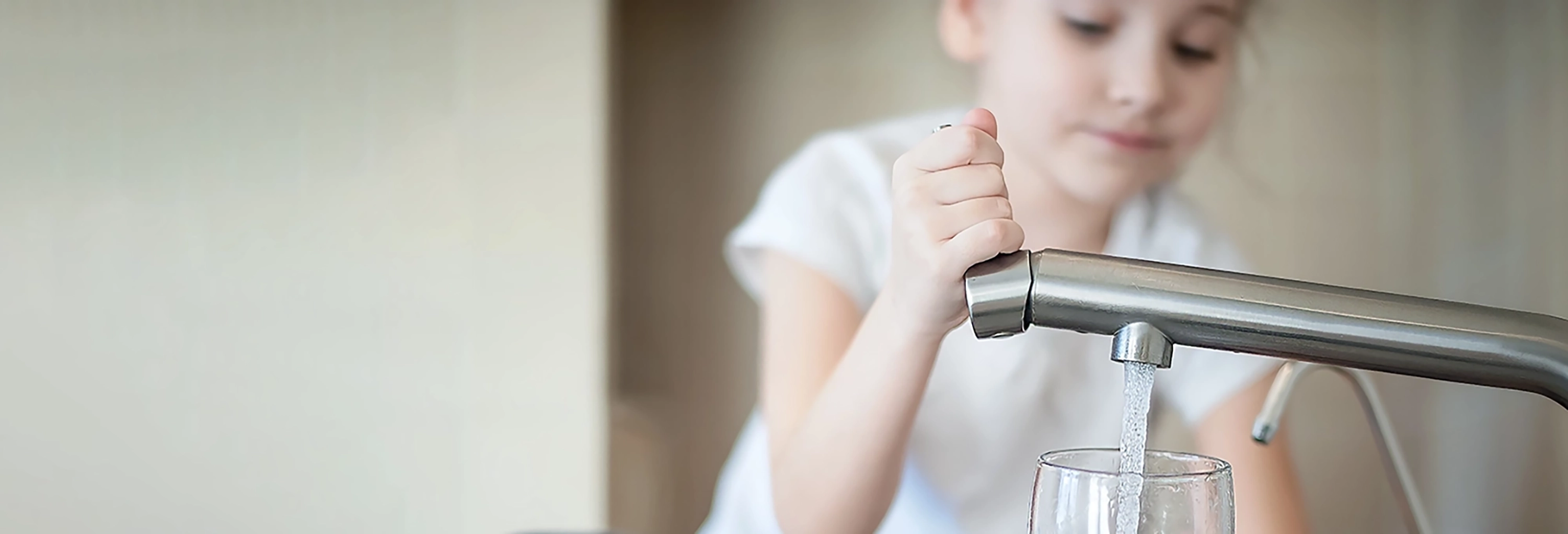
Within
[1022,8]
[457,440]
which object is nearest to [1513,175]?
[1022,8]

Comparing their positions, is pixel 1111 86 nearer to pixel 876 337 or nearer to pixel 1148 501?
pixel 876 337

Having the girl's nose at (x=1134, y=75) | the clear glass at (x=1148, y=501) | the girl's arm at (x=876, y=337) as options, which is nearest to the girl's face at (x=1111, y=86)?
the girl's nose at (x=1134, y=75)

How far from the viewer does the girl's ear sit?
A: 115 centimetres

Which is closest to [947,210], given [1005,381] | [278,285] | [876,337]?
[876,337]

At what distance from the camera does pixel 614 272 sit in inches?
49.1

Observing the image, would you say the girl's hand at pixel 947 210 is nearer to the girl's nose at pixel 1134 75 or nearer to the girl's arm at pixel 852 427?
the girl's arm at pixel 852 427

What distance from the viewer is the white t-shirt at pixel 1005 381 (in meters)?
1.07

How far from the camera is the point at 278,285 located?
1.31 meters

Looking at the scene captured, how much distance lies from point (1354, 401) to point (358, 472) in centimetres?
103

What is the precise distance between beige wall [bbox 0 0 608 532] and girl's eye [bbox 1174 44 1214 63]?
66 centimetres

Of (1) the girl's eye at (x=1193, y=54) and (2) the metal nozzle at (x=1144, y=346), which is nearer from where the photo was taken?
(2) the metal nozzle at (x=1144, y=346)

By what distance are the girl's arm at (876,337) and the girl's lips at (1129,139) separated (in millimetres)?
296

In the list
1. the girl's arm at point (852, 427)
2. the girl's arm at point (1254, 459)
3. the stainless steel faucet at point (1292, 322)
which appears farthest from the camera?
the girl's arm at point (1254, 459)

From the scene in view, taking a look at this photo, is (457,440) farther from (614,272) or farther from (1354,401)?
(1354,401)
